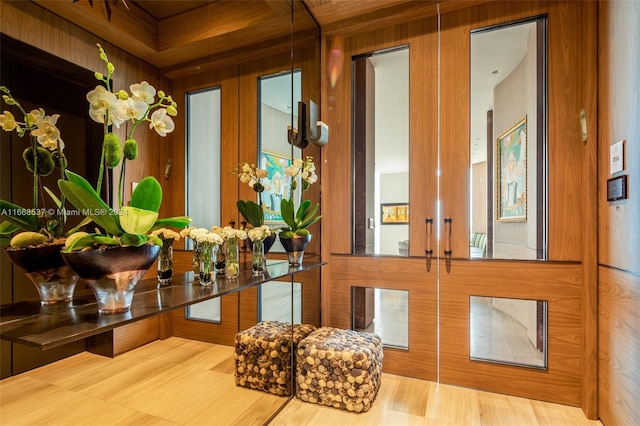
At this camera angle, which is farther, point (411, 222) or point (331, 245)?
point (331, 245)

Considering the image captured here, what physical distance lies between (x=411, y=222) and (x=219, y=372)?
60.8 inches

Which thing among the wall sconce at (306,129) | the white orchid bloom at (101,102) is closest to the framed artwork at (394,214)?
the wall sconce at (306,129)

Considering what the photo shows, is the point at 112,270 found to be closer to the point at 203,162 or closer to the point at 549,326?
the point at 203,162

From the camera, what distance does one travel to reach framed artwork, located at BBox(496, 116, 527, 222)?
6.68ft

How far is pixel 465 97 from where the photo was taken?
6.77ft

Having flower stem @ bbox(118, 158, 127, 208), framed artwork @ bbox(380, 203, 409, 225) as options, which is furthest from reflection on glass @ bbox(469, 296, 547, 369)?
flower stem @ bbox(118, 158, 127, 208)

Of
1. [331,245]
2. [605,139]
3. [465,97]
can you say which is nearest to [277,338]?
[331,245]

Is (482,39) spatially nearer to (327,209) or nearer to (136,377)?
(327,209)

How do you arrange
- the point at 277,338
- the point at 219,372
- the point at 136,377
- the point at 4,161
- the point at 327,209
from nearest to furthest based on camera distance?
1. the point at 4,161
2. the point at 136,377
3. the point at 219,372
4. the point at 277,338
5. the point at 327,209

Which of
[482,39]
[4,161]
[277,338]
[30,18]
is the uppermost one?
[482,39]

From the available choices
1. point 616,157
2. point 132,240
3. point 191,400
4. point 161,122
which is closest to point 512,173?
point 616,157

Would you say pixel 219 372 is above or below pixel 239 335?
below

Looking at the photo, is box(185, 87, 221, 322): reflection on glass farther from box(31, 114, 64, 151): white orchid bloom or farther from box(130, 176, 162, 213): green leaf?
box(31, 114, 64, 151): white orchid bloom

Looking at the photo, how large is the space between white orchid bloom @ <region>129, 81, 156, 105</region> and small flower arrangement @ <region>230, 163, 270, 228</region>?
0.60m
